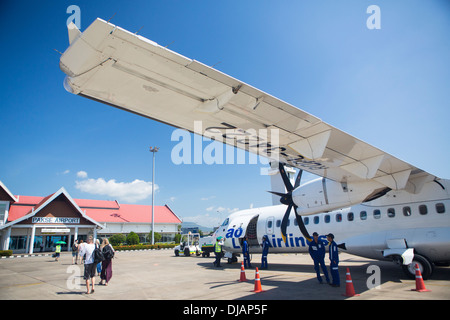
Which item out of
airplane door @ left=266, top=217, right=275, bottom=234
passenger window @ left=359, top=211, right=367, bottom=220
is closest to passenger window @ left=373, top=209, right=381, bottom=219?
passenger window @ left=359, top=211, right=367, bottom=220

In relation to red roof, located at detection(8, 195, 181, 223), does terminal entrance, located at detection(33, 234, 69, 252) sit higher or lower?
lower

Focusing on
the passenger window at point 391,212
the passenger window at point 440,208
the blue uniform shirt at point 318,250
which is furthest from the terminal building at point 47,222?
the passenger window at point 440,208

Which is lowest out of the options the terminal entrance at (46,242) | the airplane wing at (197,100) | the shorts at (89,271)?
the terminal entrance at (46,242)

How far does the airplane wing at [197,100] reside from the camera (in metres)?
4.57

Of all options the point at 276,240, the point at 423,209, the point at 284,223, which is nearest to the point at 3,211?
the point at 276,240

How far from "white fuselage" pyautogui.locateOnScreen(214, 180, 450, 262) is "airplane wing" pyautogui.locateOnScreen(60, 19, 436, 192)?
1959 mm

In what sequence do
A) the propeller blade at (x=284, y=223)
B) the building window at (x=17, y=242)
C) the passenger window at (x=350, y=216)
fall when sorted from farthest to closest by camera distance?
the building window at (x=17, y=242) < the propeller blade at (x=284, y=223) < the passenger window at (x=350, y=216)

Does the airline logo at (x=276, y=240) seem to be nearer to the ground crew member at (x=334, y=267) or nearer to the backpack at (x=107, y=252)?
the ground crew member at (x=334, y=267)

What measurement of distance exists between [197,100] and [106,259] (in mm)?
6382

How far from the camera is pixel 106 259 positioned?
8.98 meters

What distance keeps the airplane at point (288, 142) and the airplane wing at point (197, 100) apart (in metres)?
0.02

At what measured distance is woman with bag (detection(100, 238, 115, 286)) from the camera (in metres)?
8.80

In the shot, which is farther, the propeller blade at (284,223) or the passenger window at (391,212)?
the propeller blade at (284,223)

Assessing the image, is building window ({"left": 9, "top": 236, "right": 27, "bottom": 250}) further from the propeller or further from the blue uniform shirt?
the blue uniform shirt
